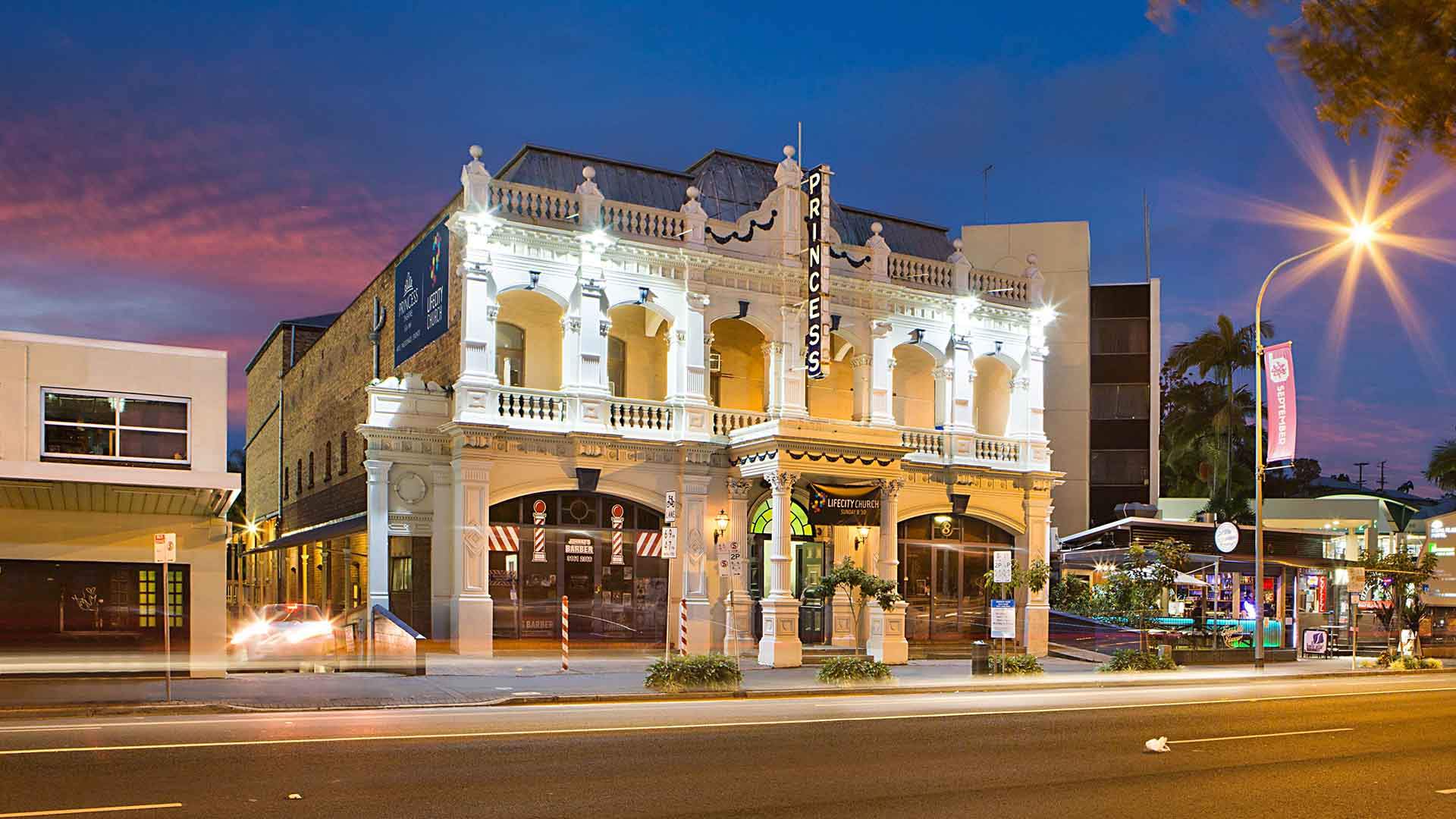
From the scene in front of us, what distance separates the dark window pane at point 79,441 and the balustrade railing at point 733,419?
42.5 ft

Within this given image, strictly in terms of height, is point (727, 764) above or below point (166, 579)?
below

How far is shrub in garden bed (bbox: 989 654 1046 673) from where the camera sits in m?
27.0

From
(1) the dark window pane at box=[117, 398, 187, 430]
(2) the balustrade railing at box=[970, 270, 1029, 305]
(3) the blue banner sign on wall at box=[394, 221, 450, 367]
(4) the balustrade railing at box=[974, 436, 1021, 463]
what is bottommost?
(4) the balustrade railing at box=[974, 436, 1021, 463]

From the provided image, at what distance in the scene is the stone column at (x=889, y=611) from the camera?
30625 millimetres

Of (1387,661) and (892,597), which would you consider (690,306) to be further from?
(1387,661)

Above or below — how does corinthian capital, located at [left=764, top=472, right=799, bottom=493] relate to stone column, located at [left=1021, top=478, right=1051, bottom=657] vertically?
above

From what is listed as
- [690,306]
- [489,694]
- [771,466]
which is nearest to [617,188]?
[690,306]

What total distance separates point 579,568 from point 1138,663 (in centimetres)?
1254

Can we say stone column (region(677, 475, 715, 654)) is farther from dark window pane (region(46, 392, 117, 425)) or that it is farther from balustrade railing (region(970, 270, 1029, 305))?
dark window pane (region(46, 392, 117, 425))

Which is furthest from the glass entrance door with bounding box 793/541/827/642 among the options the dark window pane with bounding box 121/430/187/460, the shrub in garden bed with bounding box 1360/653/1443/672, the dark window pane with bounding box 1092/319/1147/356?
the dark window pane with bounding box 1092/319/1147/356

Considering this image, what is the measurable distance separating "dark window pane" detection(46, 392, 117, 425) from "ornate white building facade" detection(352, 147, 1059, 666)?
598cm

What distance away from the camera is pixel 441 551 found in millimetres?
28062

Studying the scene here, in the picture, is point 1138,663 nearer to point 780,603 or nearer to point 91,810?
point 780,603

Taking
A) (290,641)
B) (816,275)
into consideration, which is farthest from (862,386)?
(290,641)
